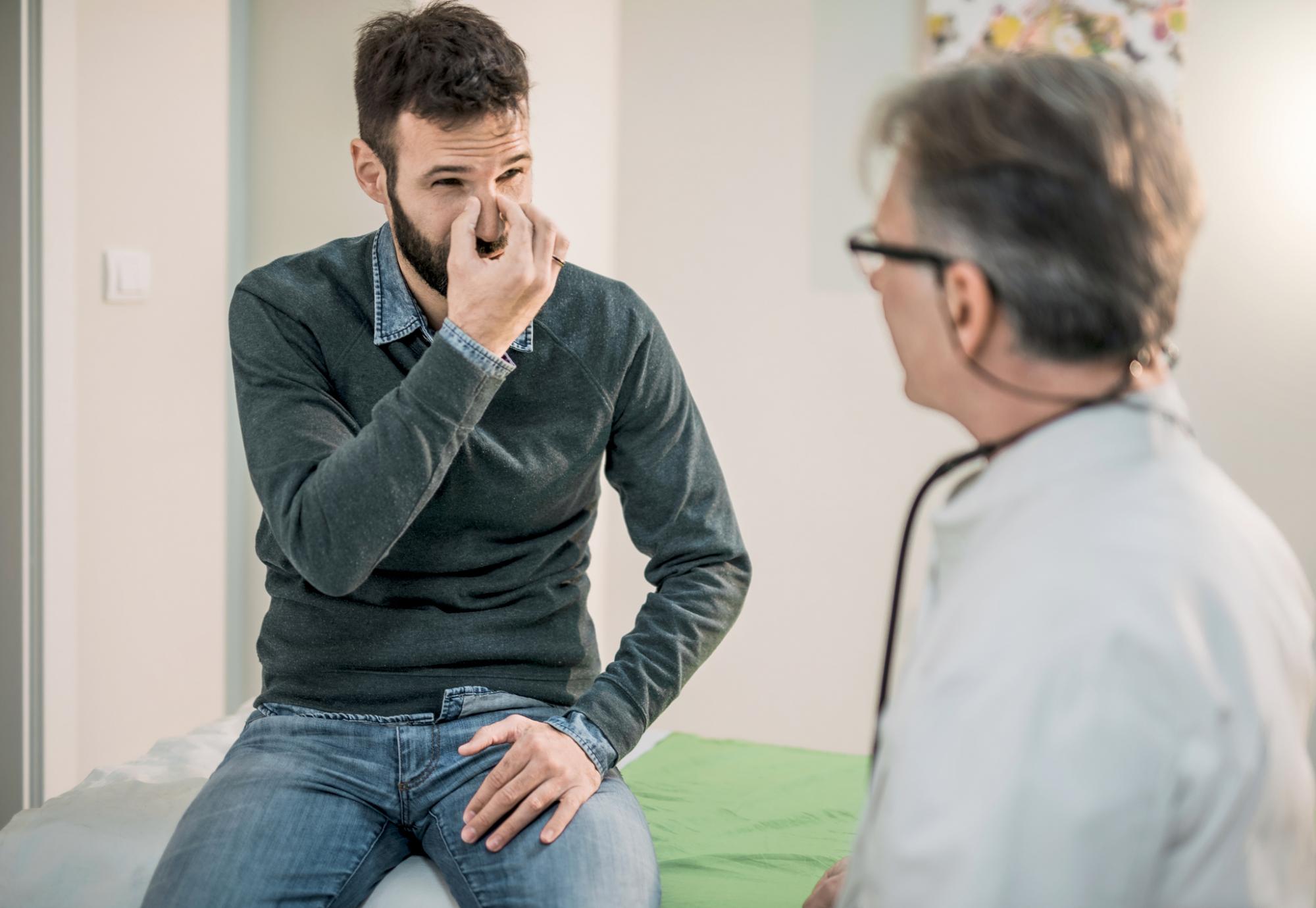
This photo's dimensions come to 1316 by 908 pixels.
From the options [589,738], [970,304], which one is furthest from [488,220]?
[970,304]

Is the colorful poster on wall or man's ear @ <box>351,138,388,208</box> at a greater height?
the colorful poster on wall

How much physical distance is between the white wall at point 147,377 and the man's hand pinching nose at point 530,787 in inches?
48.0

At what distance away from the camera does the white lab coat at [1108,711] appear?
0.66 metres

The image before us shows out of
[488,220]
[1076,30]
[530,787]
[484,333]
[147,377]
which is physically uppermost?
[1076,30]

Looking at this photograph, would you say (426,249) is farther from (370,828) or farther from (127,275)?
(127,275)

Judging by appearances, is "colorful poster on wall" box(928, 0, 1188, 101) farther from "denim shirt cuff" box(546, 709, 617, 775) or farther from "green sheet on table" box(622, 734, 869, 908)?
"denim shirt cuff" box(546, 709, 617, 775)

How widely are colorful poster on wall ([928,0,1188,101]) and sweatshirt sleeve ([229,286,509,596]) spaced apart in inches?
67.4

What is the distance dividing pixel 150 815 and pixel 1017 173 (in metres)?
1.18

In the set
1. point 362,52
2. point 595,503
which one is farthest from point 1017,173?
point 362,52

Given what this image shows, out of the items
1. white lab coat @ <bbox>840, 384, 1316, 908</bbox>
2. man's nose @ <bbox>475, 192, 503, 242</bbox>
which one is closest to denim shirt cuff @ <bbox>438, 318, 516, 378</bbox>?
man's nose @ <bbox>475, 192, 503, 242</bbox>

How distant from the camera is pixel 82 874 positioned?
4.22ft

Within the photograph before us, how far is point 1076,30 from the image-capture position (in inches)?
101

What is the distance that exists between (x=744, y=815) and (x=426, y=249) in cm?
81

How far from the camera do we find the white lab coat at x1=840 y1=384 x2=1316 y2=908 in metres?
0.66
